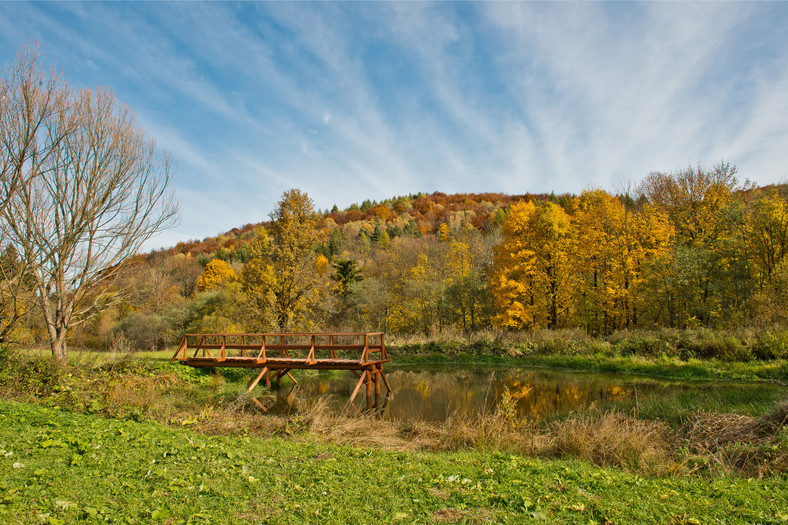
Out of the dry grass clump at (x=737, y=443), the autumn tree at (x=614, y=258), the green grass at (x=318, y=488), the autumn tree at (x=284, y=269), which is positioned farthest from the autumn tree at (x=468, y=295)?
the green grass at (x=318, y=488)

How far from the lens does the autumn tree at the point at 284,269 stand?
2327cm

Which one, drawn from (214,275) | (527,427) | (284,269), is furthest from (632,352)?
(214,275)

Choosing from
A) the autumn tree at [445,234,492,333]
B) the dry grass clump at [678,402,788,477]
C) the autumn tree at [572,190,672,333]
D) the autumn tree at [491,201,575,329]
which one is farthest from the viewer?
the autumn tree at [445,234,492,333]

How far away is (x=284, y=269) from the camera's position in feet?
77.2

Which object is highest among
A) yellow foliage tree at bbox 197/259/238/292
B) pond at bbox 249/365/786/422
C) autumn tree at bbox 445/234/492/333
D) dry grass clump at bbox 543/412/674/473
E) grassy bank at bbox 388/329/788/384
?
yellow foliage tree at bbox 197/259/238/292

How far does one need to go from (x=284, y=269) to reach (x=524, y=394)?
1475cm

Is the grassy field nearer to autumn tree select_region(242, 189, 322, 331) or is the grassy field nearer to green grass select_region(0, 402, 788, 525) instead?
green grass select_region(0, 402, 788, 525)

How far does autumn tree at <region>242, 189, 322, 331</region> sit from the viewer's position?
23.3 metres

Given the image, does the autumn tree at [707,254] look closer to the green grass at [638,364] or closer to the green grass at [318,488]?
the green grass at [638,364]

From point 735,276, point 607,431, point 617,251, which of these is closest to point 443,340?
point 617,251

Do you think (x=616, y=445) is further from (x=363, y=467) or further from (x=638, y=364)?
(x=638, y=364)

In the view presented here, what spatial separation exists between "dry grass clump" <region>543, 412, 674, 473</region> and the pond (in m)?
1.70

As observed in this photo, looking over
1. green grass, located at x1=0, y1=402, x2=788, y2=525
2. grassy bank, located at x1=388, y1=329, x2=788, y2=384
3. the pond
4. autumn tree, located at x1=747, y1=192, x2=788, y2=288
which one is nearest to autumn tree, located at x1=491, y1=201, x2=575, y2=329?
grassy bank, located at x1=388, y1=329, x2=788, y2=384

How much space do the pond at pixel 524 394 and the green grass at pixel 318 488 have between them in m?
3.59
